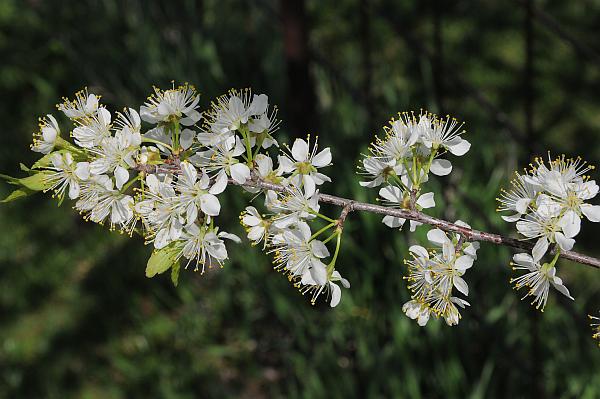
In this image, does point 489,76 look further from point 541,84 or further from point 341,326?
point 341,326

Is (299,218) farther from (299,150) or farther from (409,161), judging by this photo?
(409,161)

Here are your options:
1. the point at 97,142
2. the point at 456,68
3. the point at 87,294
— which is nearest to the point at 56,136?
the point at 97,142

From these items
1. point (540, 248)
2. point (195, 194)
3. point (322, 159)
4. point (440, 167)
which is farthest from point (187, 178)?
point (540, 248)

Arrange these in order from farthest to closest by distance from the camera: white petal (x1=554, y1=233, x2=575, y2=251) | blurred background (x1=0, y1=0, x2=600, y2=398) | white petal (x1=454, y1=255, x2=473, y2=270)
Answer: blurred background (x1=0, y1=0, x2=600, y2=398)
white petal (x1=454, y1=255, x2=473, y2=270)
white petal (x1=554, y1=233, x2=575, y2=251)

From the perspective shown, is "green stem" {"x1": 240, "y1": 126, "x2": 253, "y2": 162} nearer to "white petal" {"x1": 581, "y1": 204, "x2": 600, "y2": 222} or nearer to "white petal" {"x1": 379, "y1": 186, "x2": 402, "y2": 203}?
"white petal" {"x1": 379, "y1": 186, "x2": 402, "y2": 203}

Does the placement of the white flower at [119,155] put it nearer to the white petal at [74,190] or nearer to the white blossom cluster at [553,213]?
the white petal at [74,190]

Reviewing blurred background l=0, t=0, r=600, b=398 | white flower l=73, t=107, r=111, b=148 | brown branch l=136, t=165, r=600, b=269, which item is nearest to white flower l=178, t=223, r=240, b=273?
brown branch l=136, t=165, r=600, b=269
